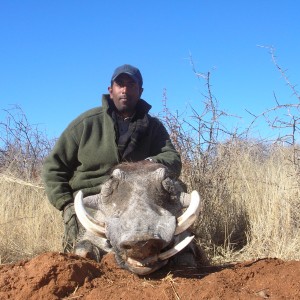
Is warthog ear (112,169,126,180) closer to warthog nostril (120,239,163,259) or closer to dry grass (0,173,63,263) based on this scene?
warthog nostril (120,239,163,259)

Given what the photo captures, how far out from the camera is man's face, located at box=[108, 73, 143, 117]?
5668 mm

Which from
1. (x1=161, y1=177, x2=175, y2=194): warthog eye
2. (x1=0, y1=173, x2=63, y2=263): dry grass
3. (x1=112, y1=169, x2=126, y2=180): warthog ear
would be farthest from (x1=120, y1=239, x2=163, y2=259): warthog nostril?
(x1=0, y1=173, x2=63, y2=263): dry grass

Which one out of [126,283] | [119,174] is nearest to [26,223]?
[119,174]

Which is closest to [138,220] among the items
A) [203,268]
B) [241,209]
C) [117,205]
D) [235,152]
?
[117,205]

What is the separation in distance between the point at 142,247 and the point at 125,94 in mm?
2856

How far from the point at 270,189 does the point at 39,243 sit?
308 cm

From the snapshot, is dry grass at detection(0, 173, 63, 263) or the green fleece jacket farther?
dry grass at detection(0, 173, 63, 263)

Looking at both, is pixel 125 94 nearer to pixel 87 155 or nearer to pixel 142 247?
pixel 87 155

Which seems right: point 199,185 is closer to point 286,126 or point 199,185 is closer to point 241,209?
point 241,209

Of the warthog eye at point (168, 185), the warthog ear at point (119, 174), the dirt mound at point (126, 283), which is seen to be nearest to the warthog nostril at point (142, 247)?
the dirt mound at point (126, 283)

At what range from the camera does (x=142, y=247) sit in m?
3.10

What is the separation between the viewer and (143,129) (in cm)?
557

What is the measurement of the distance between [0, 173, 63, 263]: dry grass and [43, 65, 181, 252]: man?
73 centimetres

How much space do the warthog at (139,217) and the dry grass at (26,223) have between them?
5.40 feet
